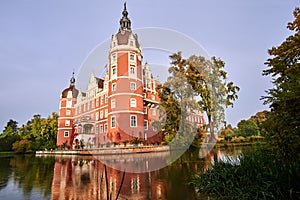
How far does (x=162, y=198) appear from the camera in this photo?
14.8 ft

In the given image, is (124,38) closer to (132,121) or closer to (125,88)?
(125,88)

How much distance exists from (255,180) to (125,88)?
25323 mm

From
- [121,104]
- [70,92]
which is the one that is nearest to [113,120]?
[121,104]

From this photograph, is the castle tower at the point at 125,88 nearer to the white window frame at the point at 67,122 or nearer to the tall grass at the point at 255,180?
the white window frame at the point at 67,122

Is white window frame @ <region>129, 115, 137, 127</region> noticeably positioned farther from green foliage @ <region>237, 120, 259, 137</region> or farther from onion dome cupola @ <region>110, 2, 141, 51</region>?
green foliage @ <region>237, 120, 259, 137</region>

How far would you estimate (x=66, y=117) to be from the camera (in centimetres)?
4062

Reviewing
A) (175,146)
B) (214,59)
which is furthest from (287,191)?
(214,59)

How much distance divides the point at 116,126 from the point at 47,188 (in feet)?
71.0

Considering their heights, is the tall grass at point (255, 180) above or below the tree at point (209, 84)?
below

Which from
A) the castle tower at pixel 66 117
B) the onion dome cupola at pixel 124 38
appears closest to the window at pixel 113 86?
the onion dome cupola at pixel 124 38

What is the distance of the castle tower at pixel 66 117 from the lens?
3906 cm

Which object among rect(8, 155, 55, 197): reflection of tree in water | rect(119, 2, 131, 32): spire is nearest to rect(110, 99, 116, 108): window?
rect(119, 2, 131, 32): spire

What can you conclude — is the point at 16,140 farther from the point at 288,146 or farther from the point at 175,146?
the point at 288,146

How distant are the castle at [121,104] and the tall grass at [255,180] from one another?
22124mm
